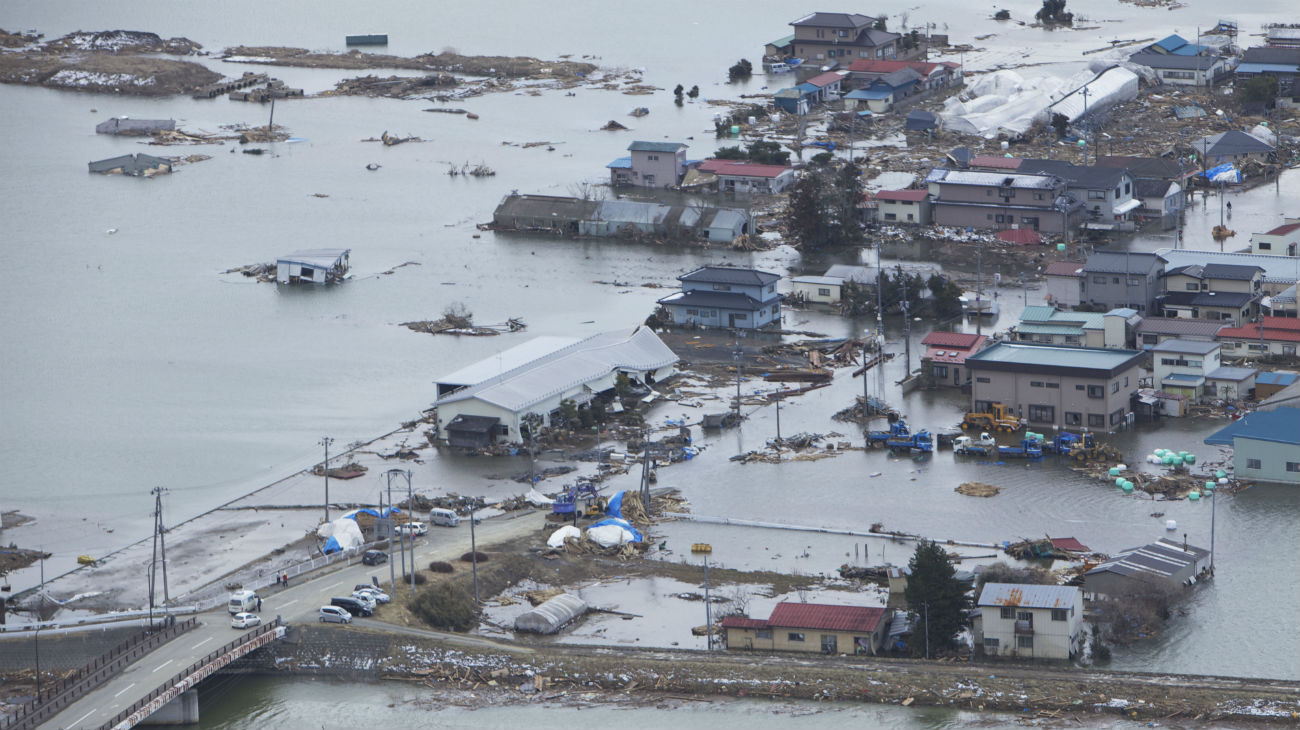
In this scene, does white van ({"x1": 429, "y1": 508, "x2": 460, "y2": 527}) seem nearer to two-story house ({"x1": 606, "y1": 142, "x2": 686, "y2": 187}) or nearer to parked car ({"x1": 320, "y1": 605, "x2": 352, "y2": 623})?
parked car ({"x1": 320, "y1": 605, "x2": 352, "y2": 623})

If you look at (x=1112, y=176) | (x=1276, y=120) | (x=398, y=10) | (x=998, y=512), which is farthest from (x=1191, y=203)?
(x=398, y=10)

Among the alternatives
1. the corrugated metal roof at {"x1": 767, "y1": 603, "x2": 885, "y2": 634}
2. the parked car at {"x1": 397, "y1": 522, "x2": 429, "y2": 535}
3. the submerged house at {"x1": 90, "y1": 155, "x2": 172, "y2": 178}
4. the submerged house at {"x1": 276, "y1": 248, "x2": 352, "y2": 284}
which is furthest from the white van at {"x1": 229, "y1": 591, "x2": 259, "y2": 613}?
the submerged house at {"x1": 90, "y1": 155, "x2": 172, "y2": 178}

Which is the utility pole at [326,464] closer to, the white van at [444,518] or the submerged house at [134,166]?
the white van at [444,518]

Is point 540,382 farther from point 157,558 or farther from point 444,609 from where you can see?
point 444,609

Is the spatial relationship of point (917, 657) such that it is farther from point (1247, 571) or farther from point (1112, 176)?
point (1112, 176)

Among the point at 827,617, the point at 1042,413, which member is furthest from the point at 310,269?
the point at 827,617

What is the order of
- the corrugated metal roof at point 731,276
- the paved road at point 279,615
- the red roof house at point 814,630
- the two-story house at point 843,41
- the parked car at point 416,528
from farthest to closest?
the two-story house at point 843,41 → the corrugated metal roof at point 731,276 → the parked car at point 416,528 → the red roof house at point 814,630 → the paved road at point 279,615

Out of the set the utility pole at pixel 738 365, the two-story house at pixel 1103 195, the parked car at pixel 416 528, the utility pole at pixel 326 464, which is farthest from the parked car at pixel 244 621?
the two-story house at pixel 1103 195
